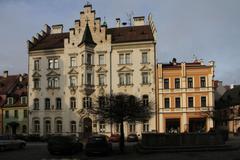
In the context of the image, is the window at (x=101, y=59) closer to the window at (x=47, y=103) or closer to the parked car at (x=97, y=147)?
the window at (x=47, y=103)

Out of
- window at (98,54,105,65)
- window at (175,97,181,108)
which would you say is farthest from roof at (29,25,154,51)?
window at (175,97,181,108)

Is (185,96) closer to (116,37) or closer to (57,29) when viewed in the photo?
(116,37)

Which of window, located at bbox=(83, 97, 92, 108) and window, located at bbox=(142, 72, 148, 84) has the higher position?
window, located at bbox=(142, 72, 148, 84)

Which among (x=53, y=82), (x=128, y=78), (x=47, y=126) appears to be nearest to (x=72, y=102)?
(x=53, y=82)

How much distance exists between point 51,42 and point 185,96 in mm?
24570

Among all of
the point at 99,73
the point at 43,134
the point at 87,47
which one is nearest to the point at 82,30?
the point at 87,47

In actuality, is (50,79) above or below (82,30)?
below

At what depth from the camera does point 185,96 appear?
64.3 metres

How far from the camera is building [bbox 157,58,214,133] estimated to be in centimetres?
6391

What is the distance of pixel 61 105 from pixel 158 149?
118 ft

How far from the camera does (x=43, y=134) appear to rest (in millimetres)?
67562

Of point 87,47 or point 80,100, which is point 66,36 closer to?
point 87,47

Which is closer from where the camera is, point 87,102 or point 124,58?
point 87,102

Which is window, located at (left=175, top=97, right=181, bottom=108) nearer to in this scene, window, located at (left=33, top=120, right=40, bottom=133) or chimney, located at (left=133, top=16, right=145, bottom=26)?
chimney, located at (left=133, top=16, right=145, bottom=26)
